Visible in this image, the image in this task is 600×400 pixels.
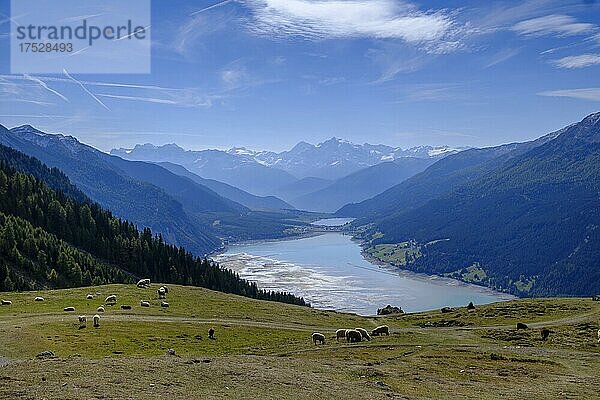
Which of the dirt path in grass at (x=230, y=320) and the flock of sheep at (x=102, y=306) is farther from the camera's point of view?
the dirt path in grass at (x=230, y=320)

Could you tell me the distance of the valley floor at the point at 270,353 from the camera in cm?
3225

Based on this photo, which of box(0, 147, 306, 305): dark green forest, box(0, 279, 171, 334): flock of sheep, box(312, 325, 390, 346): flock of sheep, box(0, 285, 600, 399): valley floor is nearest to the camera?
box(0, 285, 600, 399): valley floor

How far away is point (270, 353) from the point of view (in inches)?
2031

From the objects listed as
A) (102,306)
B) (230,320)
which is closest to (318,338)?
(230,320)

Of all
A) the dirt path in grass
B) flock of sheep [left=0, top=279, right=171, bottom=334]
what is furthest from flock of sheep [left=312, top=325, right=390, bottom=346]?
flock of sheep [left=0, top=279, right=171, bottom=334]

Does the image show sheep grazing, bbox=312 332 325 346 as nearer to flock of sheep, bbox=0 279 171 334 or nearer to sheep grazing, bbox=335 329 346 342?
sheep grazing, bbox=335 329 346 342

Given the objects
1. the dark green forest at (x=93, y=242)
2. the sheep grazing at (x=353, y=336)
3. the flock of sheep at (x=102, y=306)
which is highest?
the dark green forest at (x=93, y=242)

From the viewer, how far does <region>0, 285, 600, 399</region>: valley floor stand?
106 feet

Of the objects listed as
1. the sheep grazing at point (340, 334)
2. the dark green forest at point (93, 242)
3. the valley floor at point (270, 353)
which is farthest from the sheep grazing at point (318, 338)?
the dark green forest at point (93, 242)

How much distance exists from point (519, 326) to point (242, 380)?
51.0 m

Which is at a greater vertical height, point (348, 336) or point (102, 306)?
point (102, 306)

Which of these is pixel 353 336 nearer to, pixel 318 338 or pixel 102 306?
pixel 318 338

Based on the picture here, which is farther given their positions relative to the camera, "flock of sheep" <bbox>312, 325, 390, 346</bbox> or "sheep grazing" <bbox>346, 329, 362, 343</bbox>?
"sheep grazing" <bbox>346, 329, 362, 343</bbox>

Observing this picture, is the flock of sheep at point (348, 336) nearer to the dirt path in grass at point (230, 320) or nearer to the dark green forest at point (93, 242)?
the dirt path in grass at point (230, 320)
